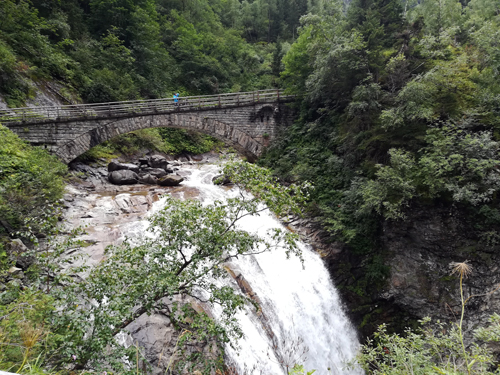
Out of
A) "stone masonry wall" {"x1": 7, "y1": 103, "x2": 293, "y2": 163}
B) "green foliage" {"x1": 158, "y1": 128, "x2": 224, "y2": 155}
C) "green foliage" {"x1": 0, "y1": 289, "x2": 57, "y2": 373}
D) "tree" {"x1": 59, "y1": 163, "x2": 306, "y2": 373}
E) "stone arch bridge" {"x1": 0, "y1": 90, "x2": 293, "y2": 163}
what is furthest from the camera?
"green foliage" {"x1": 158, "y1": 128, "x2": 224, "y2": 155}

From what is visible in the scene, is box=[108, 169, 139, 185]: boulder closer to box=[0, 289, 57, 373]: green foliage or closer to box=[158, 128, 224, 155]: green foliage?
box=[158, 128, 224, 155]: green foliage

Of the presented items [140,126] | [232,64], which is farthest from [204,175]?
[232,64]

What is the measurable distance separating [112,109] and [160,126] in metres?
3.36

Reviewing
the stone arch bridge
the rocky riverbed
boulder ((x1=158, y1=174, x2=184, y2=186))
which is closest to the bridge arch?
the stone arch bridge

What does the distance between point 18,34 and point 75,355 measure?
21.2 m

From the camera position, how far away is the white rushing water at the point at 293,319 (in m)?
6.69

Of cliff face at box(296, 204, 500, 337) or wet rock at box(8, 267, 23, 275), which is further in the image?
cliff face at box(296, 204, 500, 337)

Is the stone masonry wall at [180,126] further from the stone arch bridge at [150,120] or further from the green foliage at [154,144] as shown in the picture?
the green foliage at [154,144]

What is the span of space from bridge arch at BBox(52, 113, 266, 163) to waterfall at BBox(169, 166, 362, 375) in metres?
9.80

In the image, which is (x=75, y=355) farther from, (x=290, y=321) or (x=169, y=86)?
(x=169, y=86)

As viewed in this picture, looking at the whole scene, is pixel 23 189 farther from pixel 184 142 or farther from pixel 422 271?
pixel 184 142

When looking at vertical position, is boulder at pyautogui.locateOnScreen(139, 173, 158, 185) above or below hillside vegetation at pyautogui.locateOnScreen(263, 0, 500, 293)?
below

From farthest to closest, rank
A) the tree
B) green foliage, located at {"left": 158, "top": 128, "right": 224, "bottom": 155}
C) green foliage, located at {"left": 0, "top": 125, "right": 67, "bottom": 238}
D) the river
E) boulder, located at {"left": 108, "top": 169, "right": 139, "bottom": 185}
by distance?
green foliage, located at {"left": 158, "top": 128, "right": 224, "bottom": 155}
boulder, located at {"left": 108, "top": 169, "right": 139, "bottom": 185}
the river
green foliage, located at {"left": 0, "top": 125, "right": 67, "bottom": 238}
the tree

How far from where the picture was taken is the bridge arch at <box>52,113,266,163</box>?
1467 centimetres
